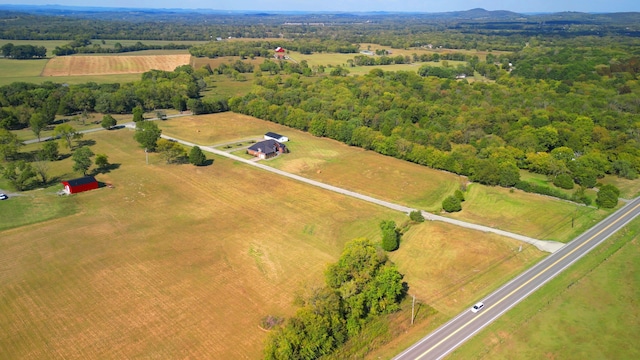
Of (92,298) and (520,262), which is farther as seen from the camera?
(520,262)

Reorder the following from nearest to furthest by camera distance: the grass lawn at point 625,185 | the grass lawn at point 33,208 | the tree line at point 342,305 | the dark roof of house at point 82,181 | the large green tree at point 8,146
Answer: the tree line at point 342,305 < the grass lawn at point 33,208 < the dark roof of house at point 82,181 < the grass lawn at point 625,185 < the large green tree at point 8,146

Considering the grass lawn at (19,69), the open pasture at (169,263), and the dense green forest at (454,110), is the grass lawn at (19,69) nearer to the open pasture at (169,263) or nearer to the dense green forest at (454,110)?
the dense green forest at (454,110)

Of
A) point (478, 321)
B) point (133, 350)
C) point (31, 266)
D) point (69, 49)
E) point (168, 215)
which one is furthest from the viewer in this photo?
point (69, 49)

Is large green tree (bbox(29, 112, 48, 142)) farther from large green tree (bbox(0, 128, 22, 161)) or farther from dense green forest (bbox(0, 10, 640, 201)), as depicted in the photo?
dense green forest (bbox(0, 10, 640, 201))

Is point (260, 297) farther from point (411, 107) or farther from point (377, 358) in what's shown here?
point (411, 107)

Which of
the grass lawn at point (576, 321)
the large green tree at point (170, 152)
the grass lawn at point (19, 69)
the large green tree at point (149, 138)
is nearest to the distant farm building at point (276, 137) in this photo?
the large green tree at point (170, 152)

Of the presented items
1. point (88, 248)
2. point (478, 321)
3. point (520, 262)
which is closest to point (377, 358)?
point (478, 321)

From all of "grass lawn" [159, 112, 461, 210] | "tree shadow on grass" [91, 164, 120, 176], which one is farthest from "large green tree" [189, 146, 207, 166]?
"tree shadow on grass" [91, 164, 120, 176]
